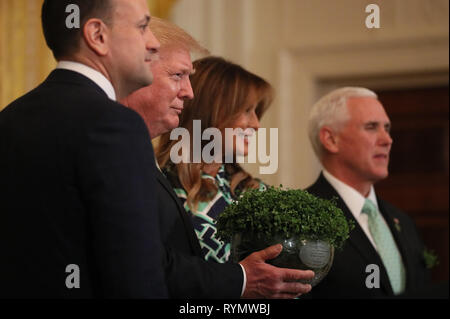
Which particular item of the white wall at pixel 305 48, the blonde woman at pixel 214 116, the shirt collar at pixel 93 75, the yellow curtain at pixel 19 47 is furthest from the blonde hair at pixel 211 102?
the yellow curtain at pixel 19 47

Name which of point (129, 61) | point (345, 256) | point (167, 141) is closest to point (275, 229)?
point (129, 61)

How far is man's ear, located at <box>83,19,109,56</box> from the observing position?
5.80 ft

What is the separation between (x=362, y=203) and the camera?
3.57m

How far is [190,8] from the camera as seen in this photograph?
5805mm

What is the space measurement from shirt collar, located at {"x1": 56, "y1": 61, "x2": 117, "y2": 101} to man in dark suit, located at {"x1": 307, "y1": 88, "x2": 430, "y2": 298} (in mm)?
1649

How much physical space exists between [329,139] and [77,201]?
2419 mm

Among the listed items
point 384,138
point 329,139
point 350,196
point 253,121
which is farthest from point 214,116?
point 384,138

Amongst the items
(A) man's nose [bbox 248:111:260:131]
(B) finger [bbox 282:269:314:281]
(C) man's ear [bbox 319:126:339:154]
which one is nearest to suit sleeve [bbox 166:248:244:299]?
(B) finger [bbox 282:269:314:281]

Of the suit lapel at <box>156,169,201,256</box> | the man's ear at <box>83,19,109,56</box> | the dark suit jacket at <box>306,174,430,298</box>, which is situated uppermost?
the man's ear at <box>83,19,109,56</box>

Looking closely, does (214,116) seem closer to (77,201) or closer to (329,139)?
(329,139)

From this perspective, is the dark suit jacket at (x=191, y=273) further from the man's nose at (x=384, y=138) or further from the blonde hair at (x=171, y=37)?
the man's nose at (x=384, y=138)

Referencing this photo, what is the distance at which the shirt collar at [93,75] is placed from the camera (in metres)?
1.77

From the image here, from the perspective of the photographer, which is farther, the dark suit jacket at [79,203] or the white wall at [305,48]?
the white wall at [305,48]

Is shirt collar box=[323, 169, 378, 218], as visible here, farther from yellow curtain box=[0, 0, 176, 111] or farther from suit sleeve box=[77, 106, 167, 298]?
yellow curtain box=[0, 0, 176, 111]
